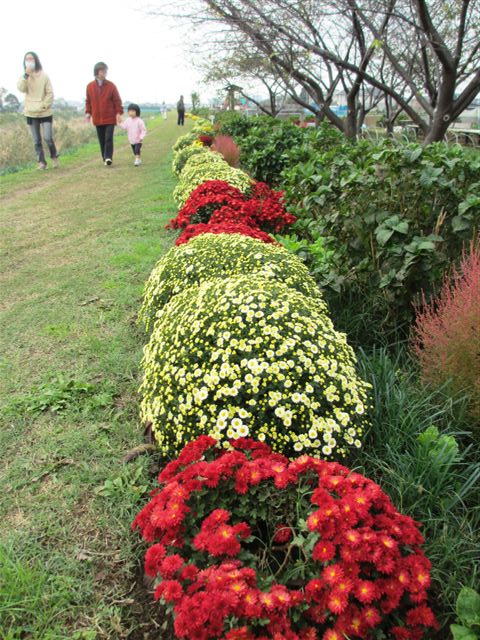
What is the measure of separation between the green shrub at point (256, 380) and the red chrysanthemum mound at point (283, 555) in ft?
0.68

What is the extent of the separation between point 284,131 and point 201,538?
739cm

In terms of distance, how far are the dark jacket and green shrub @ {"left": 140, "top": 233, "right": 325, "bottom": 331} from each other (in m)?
8.06

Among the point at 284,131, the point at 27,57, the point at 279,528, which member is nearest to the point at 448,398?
the point at 279,528

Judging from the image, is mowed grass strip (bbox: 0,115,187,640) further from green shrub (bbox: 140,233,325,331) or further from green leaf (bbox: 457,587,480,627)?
green leaf (bbox: 457,587,480,627)

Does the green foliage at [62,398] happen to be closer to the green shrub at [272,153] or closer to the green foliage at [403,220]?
the green foliage at [403,220]

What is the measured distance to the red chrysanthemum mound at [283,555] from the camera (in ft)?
3.68

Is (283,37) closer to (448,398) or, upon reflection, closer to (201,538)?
(448,398)

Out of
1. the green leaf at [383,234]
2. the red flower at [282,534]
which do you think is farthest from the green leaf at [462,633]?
the green leaf at [383,234]

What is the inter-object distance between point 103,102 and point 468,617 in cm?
1040

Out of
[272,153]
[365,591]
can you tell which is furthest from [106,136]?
[365,591]

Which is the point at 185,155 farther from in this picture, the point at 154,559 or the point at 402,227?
the point at 154,559

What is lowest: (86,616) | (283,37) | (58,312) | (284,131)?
(86,616)

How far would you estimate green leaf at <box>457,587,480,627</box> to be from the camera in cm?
125

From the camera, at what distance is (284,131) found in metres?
7.66
